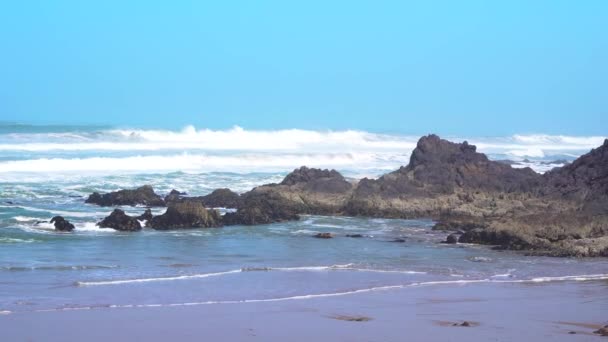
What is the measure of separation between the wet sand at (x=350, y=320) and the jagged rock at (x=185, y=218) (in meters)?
8.20

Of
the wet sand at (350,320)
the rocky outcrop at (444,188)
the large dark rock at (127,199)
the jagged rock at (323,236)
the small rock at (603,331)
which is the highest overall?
the rocky outcrop at (444,188)

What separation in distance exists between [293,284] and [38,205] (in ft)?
39.6

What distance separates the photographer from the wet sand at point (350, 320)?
9.14 meters

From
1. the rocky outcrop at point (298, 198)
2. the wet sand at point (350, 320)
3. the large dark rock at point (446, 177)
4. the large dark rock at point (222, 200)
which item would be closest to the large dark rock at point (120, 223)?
the rocky outcrop at point (298, 198)

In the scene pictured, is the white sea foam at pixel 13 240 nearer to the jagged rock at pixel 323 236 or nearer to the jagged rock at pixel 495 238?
the jagged rock at pixel 323 236

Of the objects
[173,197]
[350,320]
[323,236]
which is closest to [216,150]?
[173,197]

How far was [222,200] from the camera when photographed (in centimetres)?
2400

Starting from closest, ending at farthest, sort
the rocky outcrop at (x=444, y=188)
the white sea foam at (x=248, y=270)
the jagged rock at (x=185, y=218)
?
the white sea foam at (x=248, y=270), the jagged rock at (x=185, y=218), the rocky outcrop at (x=444, y=188)

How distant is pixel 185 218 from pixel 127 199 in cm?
484

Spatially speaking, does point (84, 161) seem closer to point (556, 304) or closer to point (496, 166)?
point (496, 166)

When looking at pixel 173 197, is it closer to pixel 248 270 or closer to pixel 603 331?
pixel 248 270

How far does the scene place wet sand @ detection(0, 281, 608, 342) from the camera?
9.14 meters

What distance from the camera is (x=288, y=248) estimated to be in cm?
1670

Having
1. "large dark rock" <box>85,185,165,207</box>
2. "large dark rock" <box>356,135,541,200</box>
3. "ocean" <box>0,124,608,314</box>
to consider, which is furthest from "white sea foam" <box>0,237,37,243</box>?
"large dark rock" <box>356,135,541,200</box>
